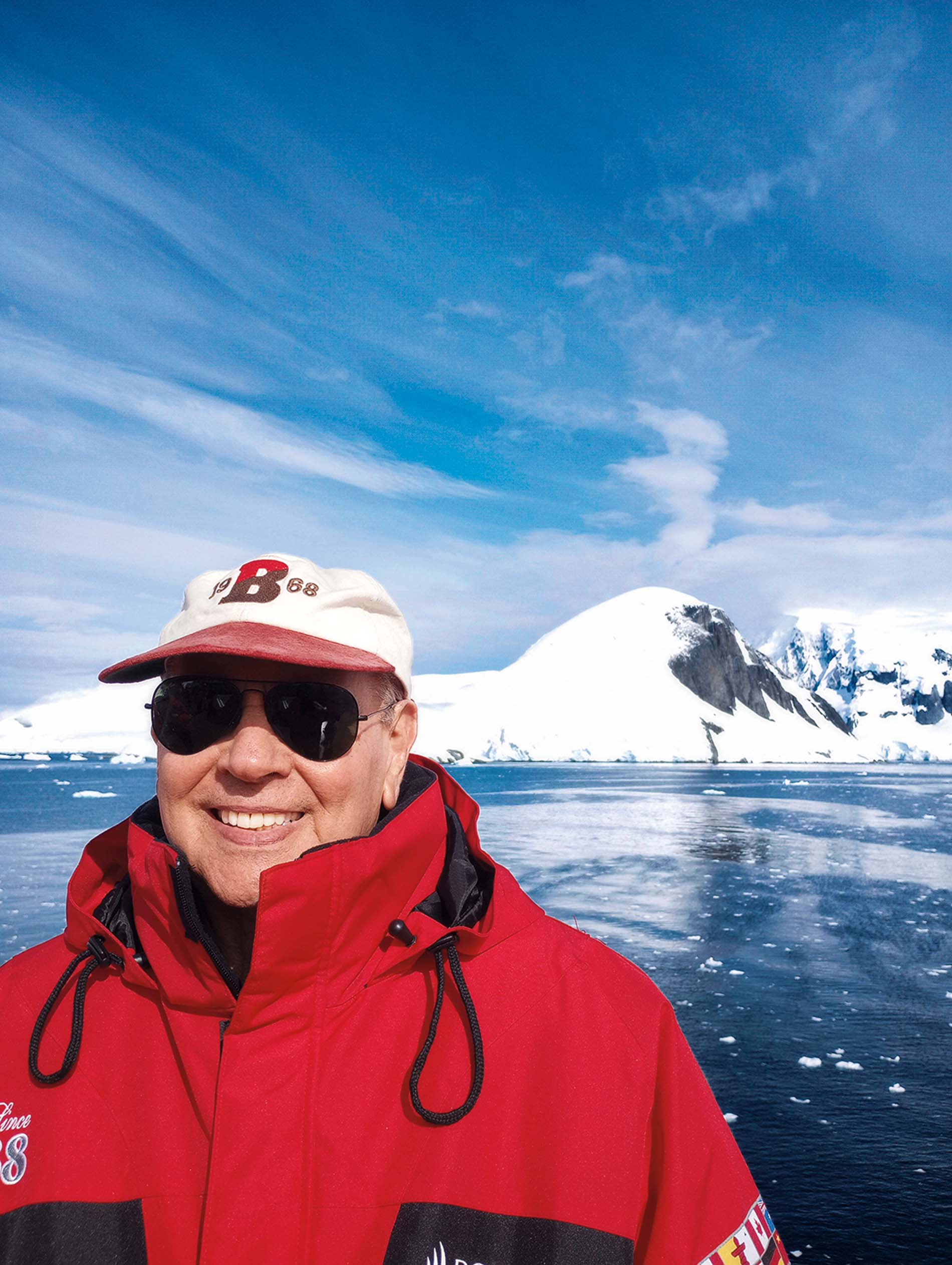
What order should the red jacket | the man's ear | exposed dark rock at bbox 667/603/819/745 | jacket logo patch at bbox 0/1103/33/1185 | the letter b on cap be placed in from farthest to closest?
1. exposed dark rock at bbox 667/603/819/745
2. the man's ear
3. the letter b on cap
4. jacket logo patch at bbox 0/1103/33/1185
5. the red jacket

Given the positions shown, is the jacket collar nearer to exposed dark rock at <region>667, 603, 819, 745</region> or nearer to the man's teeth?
the man's teeth

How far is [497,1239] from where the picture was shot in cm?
150

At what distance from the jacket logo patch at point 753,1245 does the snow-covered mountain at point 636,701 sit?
6958 centimetres

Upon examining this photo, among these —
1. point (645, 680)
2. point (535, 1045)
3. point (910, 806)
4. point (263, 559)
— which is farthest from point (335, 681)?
point (645, 680)

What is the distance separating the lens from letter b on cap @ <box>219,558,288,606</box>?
1865mm

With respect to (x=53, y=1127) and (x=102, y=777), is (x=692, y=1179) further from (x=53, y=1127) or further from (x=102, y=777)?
(x=102, y=777)

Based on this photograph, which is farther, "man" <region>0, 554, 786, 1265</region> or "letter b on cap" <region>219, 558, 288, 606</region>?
"letter b on cap" <region>219, 558, 288, 606</region>

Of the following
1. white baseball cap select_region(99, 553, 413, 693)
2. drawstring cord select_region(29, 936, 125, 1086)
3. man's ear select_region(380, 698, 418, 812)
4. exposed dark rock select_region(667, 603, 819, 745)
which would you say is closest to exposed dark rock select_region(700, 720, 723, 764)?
exposed dark rock select_region(667, 603, 819, 745)

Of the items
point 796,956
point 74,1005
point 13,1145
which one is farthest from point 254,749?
point 796,956

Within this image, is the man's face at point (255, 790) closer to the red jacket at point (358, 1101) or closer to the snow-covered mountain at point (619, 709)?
the red jacket at point (358, 1101)

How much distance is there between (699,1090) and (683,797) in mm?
40181

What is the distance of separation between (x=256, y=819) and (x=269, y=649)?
405mm

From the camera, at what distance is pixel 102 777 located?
5944 cm

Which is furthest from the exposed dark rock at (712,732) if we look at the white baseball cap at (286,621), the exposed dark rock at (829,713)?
the white baseball cap at (286,621)
